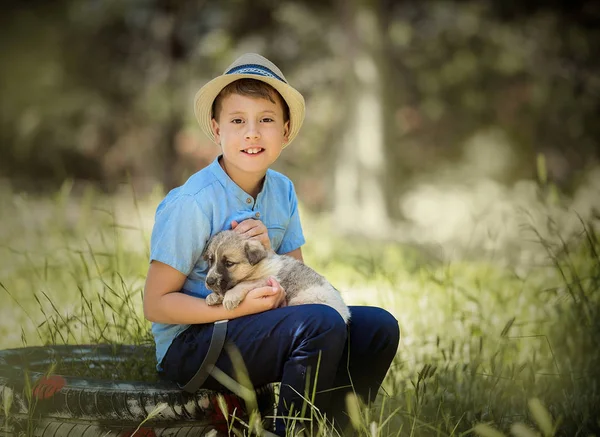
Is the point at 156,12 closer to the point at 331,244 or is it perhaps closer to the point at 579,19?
the point at 579,19

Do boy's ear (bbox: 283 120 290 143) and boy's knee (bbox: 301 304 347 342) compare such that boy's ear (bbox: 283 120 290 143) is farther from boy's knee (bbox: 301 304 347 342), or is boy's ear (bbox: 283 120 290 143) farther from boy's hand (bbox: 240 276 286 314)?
boy's knee (bbox: 301 304 347 342)

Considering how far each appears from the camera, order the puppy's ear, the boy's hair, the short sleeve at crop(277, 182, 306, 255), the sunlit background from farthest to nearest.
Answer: the sunlit background < the short sleeve at crop(277, 182, 306, 255) < the boy's hair < the puppy's ear

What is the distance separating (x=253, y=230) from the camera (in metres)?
3.06

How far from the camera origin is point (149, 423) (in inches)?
111

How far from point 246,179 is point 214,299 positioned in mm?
647

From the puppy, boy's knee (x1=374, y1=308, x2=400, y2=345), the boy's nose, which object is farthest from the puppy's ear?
boy's knee (x1=374, y1=308, x2=400, y2=345)

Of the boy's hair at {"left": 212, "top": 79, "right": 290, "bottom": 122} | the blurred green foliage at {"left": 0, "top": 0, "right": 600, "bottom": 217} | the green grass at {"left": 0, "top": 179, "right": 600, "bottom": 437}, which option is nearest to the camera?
the boy's hair at {"left": 212, "top": 79, "right": 290, "bottom": 122}

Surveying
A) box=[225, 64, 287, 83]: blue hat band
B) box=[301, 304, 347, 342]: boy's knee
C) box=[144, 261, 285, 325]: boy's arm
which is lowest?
box=[301, 304, 347, 342]: boy's knee

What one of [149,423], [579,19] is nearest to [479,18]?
[579,19]

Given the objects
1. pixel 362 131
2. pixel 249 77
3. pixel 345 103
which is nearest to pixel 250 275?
pixel 249 77

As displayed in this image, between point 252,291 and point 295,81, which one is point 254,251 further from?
point 295,81

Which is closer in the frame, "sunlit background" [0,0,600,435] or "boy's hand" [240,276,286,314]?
"boy's hand" [240,276,286,314]

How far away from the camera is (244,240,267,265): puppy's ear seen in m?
2.94

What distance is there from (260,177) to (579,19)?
43.1 feet
